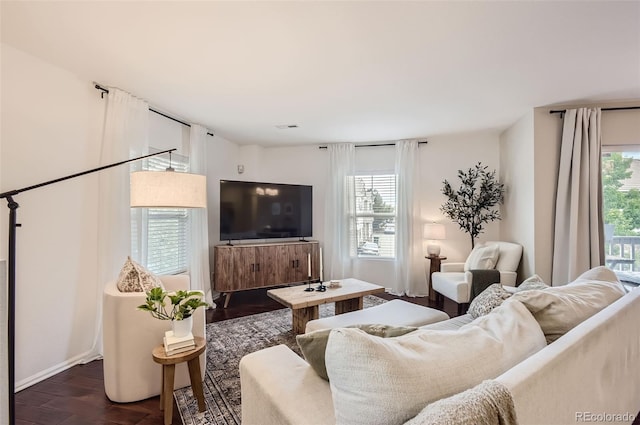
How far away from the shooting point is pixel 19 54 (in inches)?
84.7

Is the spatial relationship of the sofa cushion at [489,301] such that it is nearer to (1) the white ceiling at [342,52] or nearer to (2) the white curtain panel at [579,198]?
(1) the white ceiling at [342,52]

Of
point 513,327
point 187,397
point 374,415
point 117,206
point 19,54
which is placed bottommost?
point 187,397

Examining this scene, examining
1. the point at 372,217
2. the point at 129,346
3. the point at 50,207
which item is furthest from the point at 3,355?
the point at 372,217

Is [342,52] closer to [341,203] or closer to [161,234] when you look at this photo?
[161,234]

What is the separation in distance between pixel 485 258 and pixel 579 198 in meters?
1.11

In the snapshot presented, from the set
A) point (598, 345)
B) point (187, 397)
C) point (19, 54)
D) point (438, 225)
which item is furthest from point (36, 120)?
Result: point (438, 225)

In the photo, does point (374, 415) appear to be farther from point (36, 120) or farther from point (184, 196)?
point (36, 120)

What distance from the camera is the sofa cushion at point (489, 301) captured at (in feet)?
6.03

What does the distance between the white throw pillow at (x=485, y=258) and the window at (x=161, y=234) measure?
3448mm

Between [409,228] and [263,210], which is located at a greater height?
[263,210]

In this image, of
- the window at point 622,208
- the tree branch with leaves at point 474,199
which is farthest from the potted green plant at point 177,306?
the window at point 622,208

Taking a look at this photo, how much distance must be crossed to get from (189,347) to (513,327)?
1666 millimetres

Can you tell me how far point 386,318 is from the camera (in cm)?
234

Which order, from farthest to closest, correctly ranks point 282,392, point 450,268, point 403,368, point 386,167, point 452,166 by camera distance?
point 386,167 < point 452,166 < point 450,268 < point 282,392 < point 403,368
